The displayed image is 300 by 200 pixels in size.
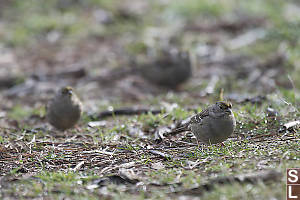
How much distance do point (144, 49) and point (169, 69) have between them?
272 cm

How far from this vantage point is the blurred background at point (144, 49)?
8.82 meters

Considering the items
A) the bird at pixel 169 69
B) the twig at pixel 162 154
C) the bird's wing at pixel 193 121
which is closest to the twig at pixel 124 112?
the bird's wing at pixel 193 121

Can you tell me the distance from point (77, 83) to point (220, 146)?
213 inches

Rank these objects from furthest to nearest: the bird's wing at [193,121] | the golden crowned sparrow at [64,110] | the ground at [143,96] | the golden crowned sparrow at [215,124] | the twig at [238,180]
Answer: the golden crowned sparrow at [64,110]
the bird's wing at [193,121]
the golden crowned sparrow at [215,124]
the ground at [143,96]
the twig at [238,180]

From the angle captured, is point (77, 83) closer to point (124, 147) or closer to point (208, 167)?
point (124, 147)

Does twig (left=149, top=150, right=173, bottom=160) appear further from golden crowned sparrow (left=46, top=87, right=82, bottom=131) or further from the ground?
golden crowned sparrow (left=46, top=87, right=82, bottom=131)

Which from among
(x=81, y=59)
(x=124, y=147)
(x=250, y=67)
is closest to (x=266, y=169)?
(x=124, y=147)

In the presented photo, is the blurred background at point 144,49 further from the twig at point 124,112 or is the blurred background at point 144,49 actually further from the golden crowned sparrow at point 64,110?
the golden crowned sparrow at point 64,110

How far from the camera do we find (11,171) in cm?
427

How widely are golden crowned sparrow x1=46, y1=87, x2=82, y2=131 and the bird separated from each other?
3.26 m

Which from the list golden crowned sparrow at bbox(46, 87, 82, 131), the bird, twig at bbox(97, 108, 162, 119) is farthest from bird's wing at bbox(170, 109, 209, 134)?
the bird

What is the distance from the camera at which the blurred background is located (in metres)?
8.82

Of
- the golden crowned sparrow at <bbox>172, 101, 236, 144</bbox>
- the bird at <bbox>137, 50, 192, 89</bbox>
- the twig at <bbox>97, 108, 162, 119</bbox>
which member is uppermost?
the bird at <bbox>137, 50, 192, 89</bbox>

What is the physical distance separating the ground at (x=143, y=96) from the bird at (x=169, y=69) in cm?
18
